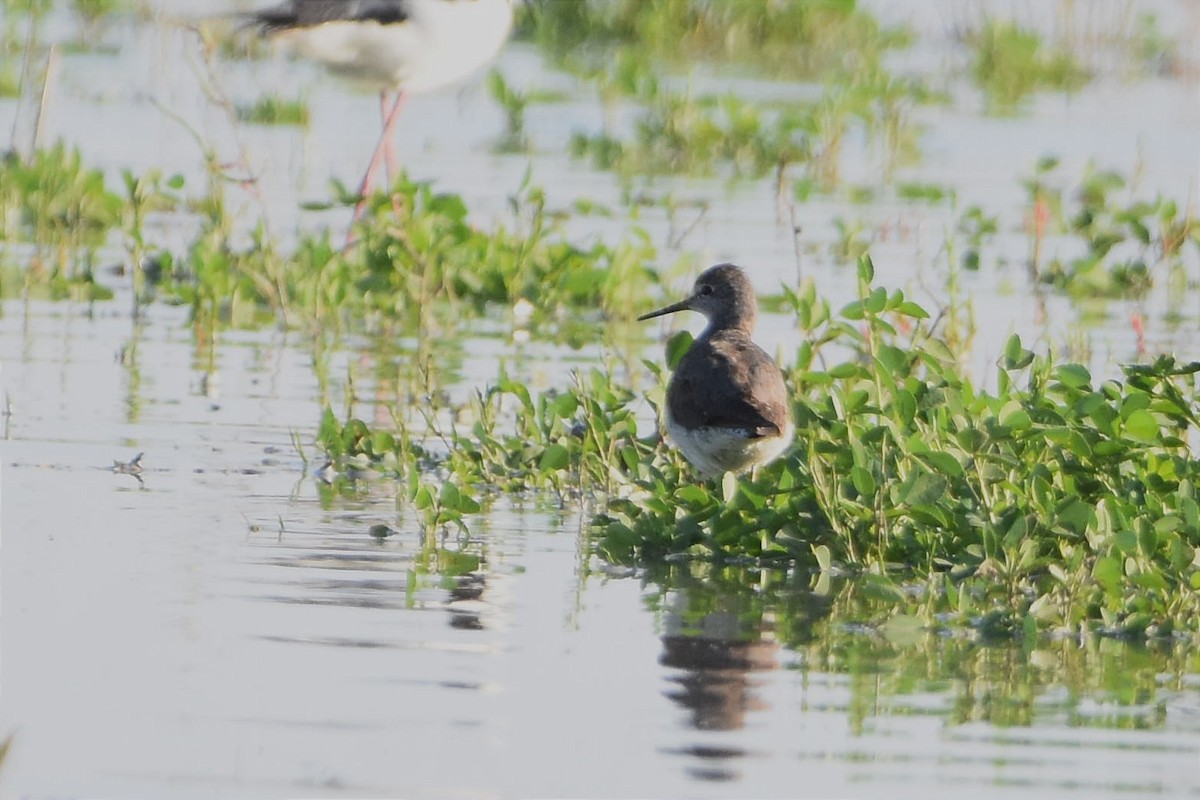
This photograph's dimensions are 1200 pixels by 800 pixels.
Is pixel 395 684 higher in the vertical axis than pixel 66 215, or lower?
lower

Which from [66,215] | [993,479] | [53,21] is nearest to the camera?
[993,479]

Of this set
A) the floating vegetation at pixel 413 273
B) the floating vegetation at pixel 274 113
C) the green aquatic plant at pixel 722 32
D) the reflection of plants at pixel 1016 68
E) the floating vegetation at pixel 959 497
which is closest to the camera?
the floating vegetation at pixel 959 497

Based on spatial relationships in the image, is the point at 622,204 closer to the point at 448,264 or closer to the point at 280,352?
the point at 448,264

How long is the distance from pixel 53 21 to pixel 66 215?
10910 mm

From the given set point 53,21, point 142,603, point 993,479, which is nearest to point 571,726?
point 142,603

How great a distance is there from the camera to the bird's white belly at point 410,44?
1386 centimetres

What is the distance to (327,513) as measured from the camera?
7.76 meters

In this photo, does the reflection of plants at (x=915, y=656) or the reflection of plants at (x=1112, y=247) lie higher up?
the reflection of plants at (x=1112, y=247)

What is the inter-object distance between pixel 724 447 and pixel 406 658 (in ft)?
6.13

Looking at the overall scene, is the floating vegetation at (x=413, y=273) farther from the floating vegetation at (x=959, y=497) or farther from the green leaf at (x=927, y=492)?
the green leaf at (x=927, y=492)

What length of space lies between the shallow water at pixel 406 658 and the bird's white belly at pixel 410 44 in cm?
420

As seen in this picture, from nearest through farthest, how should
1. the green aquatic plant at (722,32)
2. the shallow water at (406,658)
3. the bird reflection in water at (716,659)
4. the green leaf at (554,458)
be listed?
the shallow water at (406,658), the bird reflection in water at (716,659), the green leaf at (554,458), the green aquatic plant at (722,32)

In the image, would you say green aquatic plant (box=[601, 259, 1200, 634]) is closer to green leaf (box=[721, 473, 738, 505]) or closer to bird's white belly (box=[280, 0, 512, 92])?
green leaf (box=[721, 473, 738, 505])

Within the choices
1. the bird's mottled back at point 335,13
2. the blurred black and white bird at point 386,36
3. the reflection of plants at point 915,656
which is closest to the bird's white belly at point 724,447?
the reflection of plants at point 915,656
